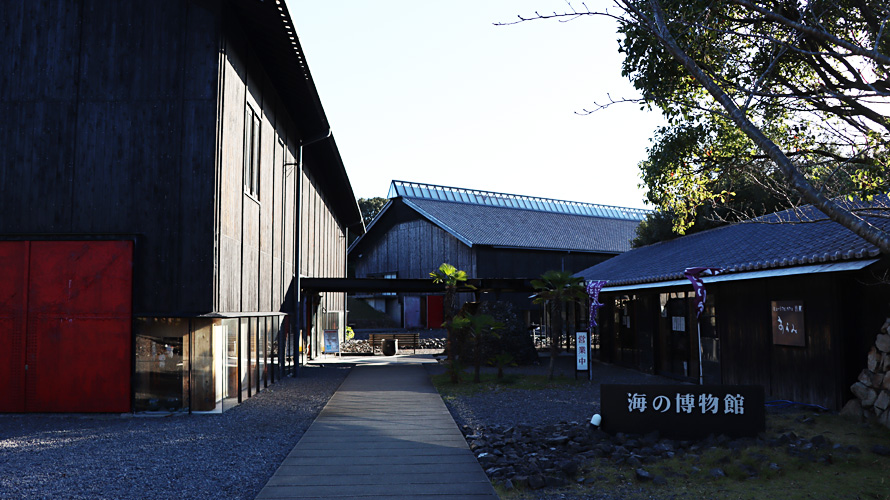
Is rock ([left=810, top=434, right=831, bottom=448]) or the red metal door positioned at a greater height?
the red metal door

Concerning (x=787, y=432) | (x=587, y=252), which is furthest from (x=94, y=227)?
(x=587, y=252)

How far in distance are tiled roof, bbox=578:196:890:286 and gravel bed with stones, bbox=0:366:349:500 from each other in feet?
21.0

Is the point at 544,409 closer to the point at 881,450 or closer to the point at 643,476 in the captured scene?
the point at 643,476

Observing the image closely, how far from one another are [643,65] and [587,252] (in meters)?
33.4

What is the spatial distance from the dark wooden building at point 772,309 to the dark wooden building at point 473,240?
19.7 m

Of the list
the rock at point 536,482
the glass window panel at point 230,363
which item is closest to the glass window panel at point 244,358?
the glass window panel at point 230,363

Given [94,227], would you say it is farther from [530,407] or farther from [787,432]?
[787,432]


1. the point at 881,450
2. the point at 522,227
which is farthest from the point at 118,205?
the point at 522,227

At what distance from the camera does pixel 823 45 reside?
1010 centimetres

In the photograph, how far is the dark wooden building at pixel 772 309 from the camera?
34.3ft

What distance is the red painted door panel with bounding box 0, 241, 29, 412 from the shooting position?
37.9 ft

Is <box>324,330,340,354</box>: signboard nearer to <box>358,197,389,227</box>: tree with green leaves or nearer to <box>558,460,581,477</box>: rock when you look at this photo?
<box>558,460,581,477</box>: rock

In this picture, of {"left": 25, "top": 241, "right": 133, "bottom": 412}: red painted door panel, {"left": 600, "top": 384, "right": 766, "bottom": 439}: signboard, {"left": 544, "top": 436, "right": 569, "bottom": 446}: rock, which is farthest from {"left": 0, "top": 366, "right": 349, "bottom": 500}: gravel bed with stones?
{"left": 600, "top": 384, "right": 766, "bottom": 439}: signboard

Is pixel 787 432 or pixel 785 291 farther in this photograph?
pixel 785 291
